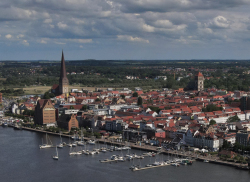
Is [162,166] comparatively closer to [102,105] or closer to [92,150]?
[92,150]

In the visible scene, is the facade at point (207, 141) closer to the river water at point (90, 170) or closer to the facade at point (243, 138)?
the facade at point (243, 138)

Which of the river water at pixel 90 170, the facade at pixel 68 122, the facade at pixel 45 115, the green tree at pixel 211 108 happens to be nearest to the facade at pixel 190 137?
the river water at pixel 90 170

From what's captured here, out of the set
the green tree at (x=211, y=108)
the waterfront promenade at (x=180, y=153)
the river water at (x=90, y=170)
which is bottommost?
the river water at (x=90, y=170)

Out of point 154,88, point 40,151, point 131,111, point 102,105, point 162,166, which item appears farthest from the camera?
point 154,88

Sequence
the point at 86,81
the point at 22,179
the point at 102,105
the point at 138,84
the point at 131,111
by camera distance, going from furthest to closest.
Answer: the point at 86,81, the point at 138,84, the point at 102,105, the point at 131,111, the point at 22,179

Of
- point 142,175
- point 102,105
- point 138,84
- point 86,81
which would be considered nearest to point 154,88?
point 138,84

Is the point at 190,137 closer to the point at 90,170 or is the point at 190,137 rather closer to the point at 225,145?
the point at 225,145
